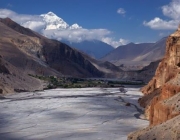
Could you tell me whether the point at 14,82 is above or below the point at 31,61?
below

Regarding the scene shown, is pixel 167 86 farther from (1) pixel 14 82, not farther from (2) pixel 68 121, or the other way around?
(1) pixel 14 82

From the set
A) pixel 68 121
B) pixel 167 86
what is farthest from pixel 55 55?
pixel 167 86

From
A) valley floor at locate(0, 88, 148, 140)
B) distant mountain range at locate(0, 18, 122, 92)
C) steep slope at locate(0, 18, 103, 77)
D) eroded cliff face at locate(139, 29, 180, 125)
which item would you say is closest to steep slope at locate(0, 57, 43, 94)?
distant mountain range at locate(0, 18, 122, 92)

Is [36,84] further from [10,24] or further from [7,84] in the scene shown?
[10,24]

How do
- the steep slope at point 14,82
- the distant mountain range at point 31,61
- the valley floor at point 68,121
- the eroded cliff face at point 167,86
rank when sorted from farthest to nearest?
the distant mountain range at point 31,61, the steep slope at point 14,82, the valley floor at point 68,121, the eroded cliff face at point 167,86

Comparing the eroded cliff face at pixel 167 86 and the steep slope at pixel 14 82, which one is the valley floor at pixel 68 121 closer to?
the eroded cliff face at pixel 167 86

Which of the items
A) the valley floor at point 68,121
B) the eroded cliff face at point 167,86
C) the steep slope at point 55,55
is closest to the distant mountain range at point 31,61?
the steep slope at point 55,55

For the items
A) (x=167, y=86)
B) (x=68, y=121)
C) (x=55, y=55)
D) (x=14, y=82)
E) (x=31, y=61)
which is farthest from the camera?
(x=55, y=55)

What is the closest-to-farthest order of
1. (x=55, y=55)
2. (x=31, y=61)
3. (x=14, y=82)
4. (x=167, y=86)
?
(x=167, y=86) → (x=14, y=82) → (x=31, y=61) → (x=55, y=55)

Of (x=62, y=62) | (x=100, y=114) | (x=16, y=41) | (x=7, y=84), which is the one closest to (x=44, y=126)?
(x=100, y=114)

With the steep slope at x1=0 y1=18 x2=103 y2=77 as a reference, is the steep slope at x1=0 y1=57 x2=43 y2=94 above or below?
below

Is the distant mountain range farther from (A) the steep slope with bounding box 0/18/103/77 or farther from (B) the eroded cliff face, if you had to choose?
(B) the eroded cliff face
